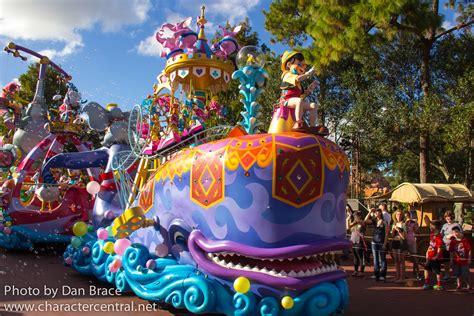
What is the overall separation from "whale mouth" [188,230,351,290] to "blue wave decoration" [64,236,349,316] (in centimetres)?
12

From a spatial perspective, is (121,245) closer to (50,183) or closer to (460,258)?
(50,183)

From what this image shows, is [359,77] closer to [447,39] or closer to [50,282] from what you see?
[447,39]

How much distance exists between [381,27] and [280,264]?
11659 millimetres

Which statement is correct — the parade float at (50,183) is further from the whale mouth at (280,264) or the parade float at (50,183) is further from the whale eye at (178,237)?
the whale mouth at (280,264)

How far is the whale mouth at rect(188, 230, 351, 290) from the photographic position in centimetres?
418

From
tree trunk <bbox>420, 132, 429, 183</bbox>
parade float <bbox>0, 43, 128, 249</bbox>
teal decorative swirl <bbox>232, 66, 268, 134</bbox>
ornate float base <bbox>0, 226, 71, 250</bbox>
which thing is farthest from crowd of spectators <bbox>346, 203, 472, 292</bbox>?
ornate float base <bbox>0, 226, 71, 250</bbox>

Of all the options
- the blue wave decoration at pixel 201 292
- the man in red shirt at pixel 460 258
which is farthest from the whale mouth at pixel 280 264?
the man in red shirt at pixel 460 258

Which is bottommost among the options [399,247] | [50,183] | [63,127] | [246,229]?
[399,247]

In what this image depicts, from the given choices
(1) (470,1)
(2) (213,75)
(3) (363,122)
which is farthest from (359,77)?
(2) (213,75)

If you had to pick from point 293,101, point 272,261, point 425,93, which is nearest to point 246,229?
point 272,261

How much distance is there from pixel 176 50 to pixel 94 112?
2.02 meters

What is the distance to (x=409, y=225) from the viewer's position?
28.3 feet

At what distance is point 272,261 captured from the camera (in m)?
4.35

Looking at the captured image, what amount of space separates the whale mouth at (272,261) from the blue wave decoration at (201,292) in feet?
0.41
